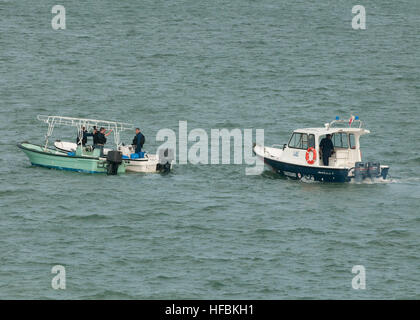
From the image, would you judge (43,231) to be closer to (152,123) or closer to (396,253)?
(396,253)

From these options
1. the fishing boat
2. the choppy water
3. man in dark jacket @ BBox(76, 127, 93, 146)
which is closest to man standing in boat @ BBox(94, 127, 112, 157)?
man in dark jacket @ BBox(76, 127, 93, 146)

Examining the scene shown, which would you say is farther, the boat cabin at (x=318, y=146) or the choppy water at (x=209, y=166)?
the boat cabin at (x=318, y=146)

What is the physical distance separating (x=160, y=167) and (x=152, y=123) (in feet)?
47.4

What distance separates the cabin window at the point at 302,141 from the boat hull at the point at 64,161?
24.0ft

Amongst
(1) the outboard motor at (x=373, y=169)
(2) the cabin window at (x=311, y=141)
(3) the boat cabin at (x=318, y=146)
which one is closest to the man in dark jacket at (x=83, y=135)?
(3) the boat cabin at (x=318, y=146)

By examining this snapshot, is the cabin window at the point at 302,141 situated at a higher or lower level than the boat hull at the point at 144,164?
higher

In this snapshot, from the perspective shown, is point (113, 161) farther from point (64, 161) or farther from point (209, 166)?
point (209, 166)

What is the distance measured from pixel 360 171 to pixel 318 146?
6.80 feet

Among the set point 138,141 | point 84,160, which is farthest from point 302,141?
point 84,160

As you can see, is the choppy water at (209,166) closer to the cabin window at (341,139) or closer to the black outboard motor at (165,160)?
the black outboard motor at (165,160)

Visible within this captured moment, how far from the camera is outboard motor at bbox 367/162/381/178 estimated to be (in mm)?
37219

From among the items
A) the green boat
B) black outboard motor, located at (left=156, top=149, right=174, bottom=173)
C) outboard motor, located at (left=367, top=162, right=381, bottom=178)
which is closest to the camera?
outboard motor, located at (left=367, top=162, right=381, bottom=178)

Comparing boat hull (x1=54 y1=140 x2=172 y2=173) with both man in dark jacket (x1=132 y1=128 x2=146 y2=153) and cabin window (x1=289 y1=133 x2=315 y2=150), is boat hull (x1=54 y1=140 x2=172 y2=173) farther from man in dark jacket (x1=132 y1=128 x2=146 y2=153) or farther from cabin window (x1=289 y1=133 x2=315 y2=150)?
cabin window (x1=289 y1=133 x2=315 y2=150)

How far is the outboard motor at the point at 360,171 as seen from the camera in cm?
3703
